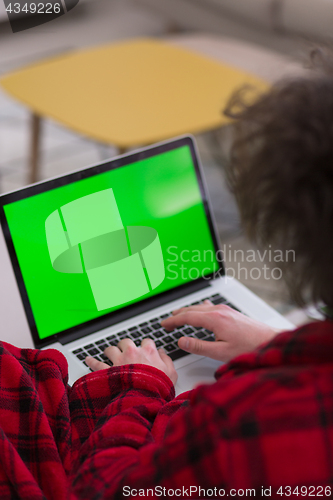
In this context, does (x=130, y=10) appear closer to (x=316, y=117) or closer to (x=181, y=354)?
(x=181, y=354)

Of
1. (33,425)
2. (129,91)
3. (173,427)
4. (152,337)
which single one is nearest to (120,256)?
(152,337)

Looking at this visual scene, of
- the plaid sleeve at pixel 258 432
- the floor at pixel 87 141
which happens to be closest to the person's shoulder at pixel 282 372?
the plaid sleeve at pixel 258 432

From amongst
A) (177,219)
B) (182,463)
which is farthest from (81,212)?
(182,463)

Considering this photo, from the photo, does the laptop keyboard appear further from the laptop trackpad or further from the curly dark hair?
the curly dark hair

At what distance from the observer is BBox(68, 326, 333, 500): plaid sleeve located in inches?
18.2

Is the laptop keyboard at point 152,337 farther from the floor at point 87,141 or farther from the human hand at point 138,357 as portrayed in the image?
the floor at point 87,141

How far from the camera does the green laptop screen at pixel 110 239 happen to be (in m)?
0.88

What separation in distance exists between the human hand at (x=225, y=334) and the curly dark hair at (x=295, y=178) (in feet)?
1.10

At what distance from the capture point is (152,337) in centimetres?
93

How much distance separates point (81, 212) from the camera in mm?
909

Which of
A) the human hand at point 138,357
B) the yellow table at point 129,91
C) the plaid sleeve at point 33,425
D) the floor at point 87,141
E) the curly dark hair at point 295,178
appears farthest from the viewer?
the floor at point 87,141

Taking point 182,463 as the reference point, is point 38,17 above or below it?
above

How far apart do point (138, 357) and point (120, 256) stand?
0.62 feet

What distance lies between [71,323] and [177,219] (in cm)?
27
